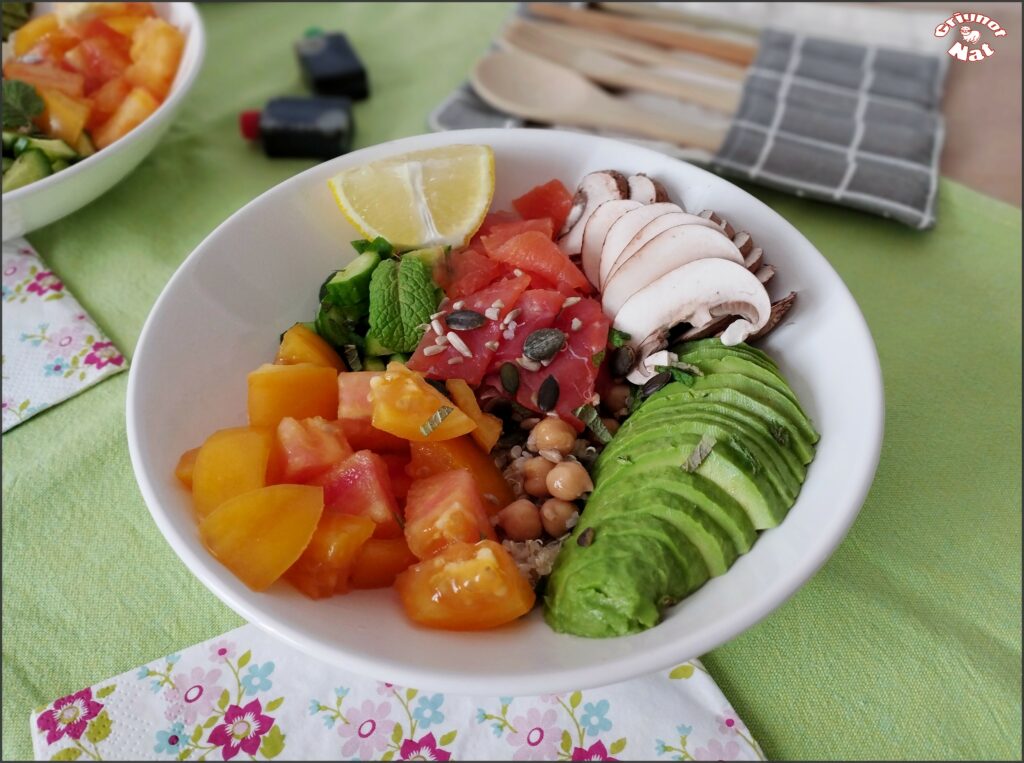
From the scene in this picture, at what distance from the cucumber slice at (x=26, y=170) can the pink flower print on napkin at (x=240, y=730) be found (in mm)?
1605

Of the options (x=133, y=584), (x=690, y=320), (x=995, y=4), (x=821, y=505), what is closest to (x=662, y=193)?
(x=690, y=320)

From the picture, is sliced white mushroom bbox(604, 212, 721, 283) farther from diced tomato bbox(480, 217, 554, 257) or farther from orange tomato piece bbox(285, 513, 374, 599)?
orange tomato piece bbox(285, 513, 374, 599)

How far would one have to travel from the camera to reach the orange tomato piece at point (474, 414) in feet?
5.84

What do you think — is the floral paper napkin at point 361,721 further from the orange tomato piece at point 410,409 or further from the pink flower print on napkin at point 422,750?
the orange tomato piece at point 410,409

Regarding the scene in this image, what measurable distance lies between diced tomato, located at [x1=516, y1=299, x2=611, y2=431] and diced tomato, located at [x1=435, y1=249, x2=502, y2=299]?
21cm

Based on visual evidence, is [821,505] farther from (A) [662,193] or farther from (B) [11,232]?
(B) [11,232]

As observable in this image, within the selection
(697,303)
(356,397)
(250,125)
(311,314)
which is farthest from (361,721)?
(250,125)

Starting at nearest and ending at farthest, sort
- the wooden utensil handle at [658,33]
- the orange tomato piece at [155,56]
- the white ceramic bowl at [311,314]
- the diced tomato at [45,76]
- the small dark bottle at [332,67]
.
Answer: the white ceramic bowl at [311,314] < the diced tomato at [45,76] < the orange tomato piece at [155,56] < the small dark bottle at [332,67] < the wooden utensil handle at [658,33]

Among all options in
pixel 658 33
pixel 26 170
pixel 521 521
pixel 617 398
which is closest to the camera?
pixel 521 521

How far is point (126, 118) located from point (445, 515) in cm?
183

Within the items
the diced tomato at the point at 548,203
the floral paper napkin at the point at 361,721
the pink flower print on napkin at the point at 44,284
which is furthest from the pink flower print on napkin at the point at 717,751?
the pink flower print on napkin at the point at 44,284

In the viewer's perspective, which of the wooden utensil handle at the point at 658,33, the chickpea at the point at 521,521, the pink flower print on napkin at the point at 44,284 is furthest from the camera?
the wooden utensil handle at the point at 658,33

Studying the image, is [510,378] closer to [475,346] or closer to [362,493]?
[475,346]

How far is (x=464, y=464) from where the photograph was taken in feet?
5.58
